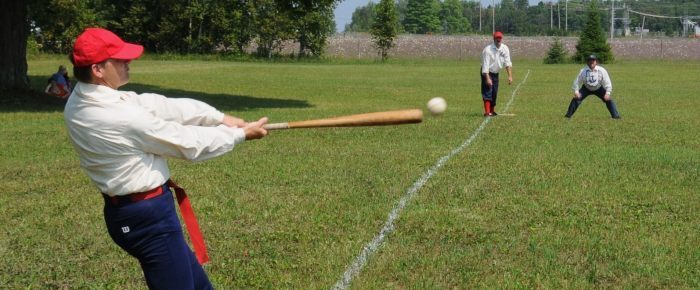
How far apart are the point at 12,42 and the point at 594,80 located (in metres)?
16.7

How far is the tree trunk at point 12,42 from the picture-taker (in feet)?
81.7

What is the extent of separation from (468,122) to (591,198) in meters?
9.25

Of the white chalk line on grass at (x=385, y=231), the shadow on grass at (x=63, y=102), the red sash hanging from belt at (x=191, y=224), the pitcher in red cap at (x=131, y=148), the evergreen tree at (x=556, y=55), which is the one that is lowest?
the evergreen tree at (x=556, y=55)

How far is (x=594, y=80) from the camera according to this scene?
20453mm

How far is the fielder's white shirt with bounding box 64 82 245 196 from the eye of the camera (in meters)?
4.55

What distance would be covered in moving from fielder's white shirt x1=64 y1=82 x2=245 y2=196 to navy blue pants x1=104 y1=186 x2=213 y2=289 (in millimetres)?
103

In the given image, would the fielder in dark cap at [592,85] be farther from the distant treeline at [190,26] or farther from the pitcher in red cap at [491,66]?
the distant treeline at [190,26]

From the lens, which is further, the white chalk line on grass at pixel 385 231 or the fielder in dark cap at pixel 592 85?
the fielder in dark cap at pixel 592 85

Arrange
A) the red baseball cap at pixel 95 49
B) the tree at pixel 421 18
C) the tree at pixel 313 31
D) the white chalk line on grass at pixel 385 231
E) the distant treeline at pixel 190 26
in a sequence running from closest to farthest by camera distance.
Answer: the red baseball cap at pixel 95 49, the white chalk line on grass at pixel 385 231, the distant treeline at pixel 190 26, the tree at pixel 313 31, the tree at pixel 421 18

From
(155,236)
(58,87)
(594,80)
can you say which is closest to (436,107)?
(155,236)

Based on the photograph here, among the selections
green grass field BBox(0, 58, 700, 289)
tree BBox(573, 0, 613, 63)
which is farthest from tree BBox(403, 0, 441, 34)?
green grass field BBox(0, 58, 700, 289)

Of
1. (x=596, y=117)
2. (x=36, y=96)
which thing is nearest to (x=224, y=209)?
(x=596, y=117)

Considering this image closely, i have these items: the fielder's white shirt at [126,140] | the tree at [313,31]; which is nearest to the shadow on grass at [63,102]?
the fielder's white shirt at [126,140]

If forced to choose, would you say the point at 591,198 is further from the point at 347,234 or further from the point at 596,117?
the point at 596,117
